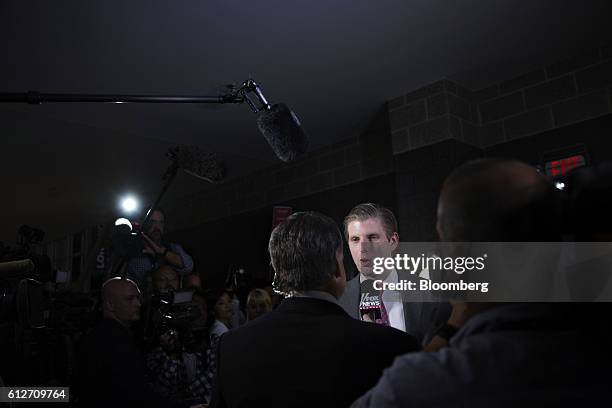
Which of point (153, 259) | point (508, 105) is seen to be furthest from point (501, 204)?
point (508, 105)

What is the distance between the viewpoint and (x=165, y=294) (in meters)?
2.66

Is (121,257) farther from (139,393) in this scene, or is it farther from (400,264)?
(400,264)

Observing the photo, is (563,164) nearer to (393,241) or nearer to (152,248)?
(393,241)

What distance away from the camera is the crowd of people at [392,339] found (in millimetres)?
547

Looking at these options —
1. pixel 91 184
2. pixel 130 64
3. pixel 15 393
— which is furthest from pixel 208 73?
pixel 91 184

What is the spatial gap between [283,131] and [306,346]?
3.80 feet

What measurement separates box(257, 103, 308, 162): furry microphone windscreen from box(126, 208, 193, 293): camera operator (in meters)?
1.43

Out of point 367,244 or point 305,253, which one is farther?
point 367,244

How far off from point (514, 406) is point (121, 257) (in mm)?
2517

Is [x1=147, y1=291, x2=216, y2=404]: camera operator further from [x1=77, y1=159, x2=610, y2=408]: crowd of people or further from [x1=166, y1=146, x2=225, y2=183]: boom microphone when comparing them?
[x1=166, y1=146, x2=225, y2=183]: boom microphone

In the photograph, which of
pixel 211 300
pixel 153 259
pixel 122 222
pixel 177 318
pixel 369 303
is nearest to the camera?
pixel 369 303

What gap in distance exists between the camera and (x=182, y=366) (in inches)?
103

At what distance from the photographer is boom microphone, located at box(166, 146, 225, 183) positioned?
2.58 meters

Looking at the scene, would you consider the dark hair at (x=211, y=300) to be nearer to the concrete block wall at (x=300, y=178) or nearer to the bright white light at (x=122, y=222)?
the bright white light at (x=122, y=222)
